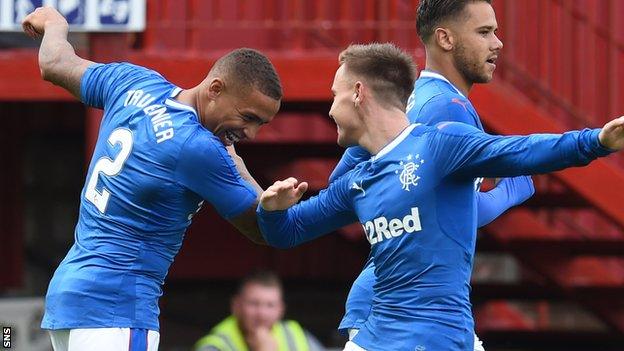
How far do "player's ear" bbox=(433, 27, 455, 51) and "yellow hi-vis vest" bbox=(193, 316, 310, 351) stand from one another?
2.30 meters

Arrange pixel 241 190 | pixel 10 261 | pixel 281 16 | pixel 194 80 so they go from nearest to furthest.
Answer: pixel 241 190
pixel 194 80
pixel 281 16
pixel 10 261

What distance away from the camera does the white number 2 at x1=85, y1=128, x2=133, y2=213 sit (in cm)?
522

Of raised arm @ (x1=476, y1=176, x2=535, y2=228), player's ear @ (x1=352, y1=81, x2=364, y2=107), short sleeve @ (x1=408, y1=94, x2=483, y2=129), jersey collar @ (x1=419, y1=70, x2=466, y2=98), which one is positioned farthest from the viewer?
jersey collar @ (x1=419, y1=70, x2=466, y2=98)

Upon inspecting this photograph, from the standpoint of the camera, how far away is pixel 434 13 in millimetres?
5719

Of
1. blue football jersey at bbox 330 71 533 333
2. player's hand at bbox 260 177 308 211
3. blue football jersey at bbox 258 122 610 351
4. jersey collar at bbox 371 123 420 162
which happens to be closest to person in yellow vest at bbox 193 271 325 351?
blue football jersey at bbox 330 71 533 333

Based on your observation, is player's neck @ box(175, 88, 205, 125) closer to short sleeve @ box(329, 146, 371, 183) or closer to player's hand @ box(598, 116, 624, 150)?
short sleeve @ box(329, 146, 371, 183)

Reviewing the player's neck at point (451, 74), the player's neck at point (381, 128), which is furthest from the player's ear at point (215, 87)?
the player's neck at point (451, 74)

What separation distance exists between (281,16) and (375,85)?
5.05 metres

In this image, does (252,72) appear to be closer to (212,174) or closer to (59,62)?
(212,174)

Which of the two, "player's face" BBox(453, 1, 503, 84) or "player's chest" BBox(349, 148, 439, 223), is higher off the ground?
"player's face" BBox(453, 1, 503, 84)

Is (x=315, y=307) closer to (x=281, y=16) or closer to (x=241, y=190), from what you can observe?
(x=281, y=16)

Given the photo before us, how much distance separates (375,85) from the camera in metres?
5.03

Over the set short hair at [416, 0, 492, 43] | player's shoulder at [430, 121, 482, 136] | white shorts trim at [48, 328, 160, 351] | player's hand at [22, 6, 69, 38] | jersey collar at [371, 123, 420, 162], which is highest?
short hair at [416, 0, 492, 43]

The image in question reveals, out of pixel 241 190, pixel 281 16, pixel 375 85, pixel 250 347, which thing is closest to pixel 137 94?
pixel 241 190
